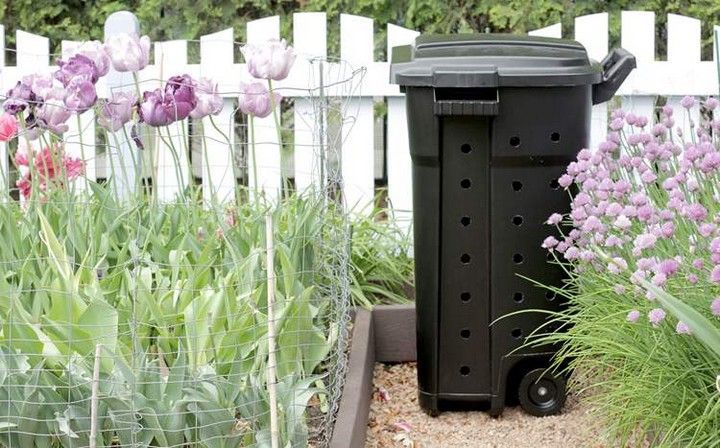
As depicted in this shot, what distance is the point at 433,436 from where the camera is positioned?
3.32 m

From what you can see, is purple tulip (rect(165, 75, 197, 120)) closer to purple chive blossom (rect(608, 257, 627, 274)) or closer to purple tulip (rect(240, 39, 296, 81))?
purple tulip (rect(240, 39, 296, 81))

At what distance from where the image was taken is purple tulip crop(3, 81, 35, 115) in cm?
301

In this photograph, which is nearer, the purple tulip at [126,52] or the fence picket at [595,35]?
the purple tulip at [126,52]

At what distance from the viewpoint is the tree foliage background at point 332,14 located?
6191mm

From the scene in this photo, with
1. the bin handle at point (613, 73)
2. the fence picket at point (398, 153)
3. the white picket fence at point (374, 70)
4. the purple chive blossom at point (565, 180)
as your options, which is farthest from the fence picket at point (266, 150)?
the purple chive blossom at point (565, 180)

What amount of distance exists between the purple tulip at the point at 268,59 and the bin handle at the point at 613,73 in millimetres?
887

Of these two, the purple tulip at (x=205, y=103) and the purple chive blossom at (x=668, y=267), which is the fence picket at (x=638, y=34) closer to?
Result: the purple tulip at (x=205, y=103)

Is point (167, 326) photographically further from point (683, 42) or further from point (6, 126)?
point (683, 42)

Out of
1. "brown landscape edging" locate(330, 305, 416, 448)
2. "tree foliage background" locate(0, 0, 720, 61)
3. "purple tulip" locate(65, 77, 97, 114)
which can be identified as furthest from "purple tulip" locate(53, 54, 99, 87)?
"tree foliage background" locate(0, 0, 720, 61)

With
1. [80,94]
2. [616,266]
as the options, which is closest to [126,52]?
[80,94]

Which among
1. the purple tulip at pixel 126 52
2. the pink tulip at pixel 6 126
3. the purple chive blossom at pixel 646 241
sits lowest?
the purple chive blossom at pixel 646 241

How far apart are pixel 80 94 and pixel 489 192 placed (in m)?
1.09

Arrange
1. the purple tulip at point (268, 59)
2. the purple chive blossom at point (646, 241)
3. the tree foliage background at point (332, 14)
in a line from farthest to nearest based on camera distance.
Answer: the tree foliage background at point (332, 14), the purple tulip at point (268, 59), the purple chive blossom at point (646, 241)

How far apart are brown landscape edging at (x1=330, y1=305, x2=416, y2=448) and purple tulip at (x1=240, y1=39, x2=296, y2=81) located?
0.82 m
